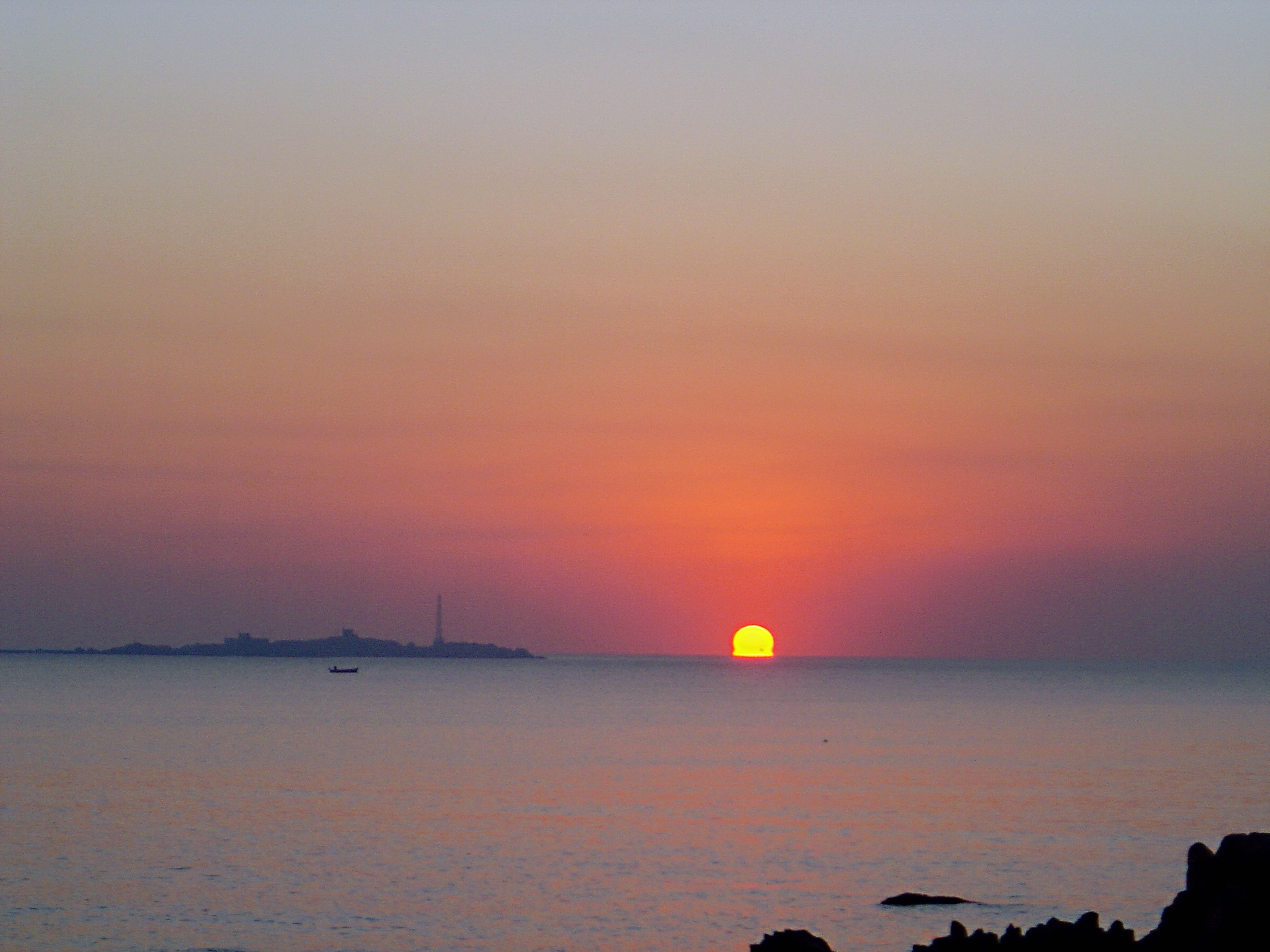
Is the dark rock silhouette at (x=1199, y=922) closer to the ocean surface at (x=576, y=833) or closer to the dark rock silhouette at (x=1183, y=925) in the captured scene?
the dark rock silhouette at (x=1183, y=925)

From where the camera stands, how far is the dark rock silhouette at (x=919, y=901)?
39688 millimetres

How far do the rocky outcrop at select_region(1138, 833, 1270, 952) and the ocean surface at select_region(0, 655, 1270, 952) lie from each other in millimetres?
9360

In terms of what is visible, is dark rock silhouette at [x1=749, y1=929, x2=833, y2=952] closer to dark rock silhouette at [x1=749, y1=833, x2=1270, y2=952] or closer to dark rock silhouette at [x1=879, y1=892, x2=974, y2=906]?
dark rock silhouette at [x1=749, y1=833, x2=1270, y2=952]

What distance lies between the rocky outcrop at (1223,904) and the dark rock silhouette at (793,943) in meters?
6.24

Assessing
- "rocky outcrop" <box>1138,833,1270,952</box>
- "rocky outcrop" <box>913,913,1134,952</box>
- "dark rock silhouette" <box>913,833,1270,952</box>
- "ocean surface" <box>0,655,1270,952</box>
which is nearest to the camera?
"rocky outcrop" <box>1138,833,1270,952</box>

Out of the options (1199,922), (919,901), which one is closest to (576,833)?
(919,901)

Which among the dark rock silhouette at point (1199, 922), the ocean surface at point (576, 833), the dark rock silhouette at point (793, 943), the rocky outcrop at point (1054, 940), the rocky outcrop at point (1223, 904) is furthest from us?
the ocean surface at point (576, 833)

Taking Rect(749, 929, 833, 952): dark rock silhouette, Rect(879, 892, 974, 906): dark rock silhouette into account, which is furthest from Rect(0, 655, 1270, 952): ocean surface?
Rect(749, 929, 833, 952): dark rock silhouette

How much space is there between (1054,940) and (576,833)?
96.4 feet

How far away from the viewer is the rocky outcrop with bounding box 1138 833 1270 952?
24.5m

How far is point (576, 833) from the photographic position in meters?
54.5

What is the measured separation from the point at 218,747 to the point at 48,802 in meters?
31.5

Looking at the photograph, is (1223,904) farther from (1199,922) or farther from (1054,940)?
(1054,940)

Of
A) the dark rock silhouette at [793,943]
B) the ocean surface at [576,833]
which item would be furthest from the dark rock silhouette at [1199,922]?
the ocean surface at [576,833]
